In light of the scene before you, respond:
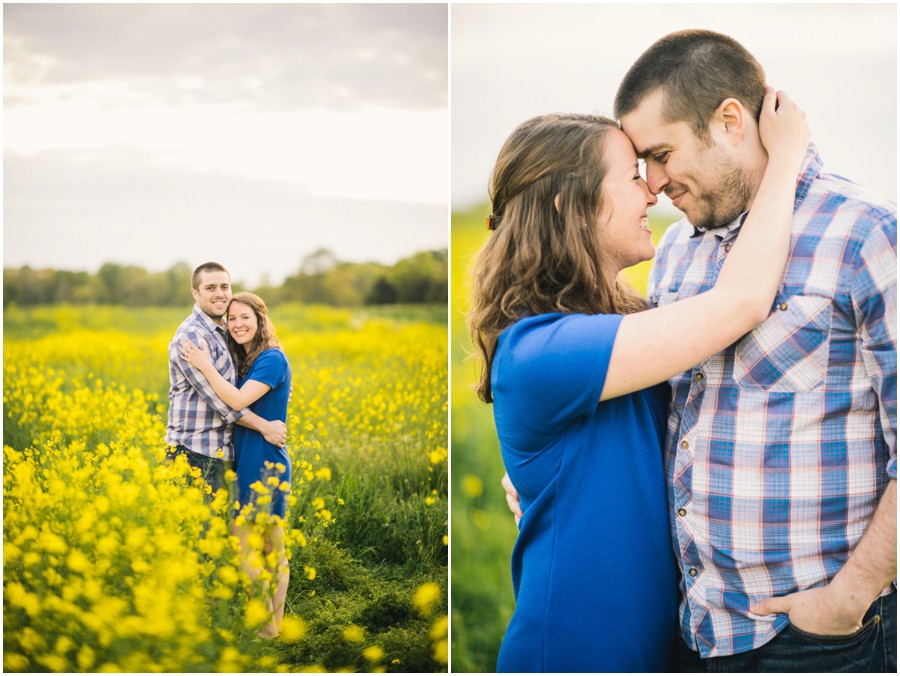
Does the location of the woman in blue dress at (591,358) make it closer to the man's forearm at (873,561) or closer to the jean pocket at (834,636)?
the jean pocket at (834,636)

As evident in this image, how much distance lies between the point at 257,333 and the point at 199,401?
0.83 feet

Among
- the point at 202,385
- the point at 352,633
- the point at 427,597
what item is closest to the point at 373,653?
the point at 352,633

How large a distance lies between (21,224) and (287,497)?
3.75 feet

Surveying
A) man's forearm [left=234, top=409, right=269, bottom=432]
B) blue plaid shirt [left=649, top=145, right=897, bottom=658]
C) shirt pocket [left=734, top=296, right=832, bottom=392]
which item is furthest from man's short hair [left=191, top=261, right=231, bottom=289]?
shirt pocket [left=734, top=296, right=832, bottom=392]

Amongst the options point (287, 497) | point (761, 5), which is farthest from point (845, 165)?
point (287, 497)

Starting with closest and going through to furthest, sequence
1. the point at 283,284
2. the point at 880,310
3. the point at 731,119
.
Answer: the point at 880,310 → the point at 731,119 → the point at 283,284

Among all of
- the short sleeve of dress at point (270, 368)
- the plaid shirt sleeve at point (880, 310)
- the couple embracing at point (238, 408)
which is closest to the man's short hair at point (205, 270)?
the couple embracing at point (238, 408)

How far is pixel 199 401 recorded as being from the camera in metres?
2.35

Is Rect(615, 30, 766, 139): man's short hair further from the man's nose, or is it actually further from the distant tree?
the distant tree

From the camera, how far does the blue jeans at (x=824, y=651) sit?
1.82 meters

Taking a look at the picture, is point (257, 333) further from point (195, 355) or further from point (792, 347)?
point (792, 347)

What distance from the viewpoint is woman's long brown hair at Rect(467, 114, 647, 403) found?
190 cm

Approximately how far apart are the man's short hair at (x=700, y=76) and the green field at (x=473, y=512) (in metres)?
0.88

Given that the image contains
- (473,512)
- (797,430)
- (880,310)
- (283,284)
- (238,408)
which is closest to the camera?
(880,310)
